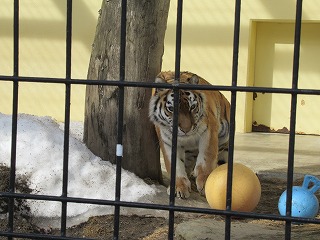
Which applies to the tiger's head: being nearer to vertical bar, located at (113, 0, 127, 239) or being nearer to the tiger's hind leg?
the tiger's hind leg

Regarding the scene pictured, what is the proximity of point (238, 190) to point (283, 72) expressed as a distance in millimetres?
5818

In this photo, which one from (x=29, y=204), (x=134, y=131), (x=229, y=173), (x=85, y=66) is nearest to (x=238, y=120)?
(x=85, y=66)

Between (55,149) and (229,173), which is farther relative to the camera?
(55,149)

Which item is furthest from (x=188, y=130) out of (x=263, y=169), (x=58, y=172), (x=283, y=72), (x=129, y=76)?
(x=283, y=72)

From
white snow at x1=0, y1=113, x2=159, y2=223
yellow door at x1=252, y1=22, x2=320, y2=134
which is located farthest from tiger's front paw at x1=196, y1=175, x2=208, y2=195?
yellow door at x1=252, y1=22, x2=320, y2=134

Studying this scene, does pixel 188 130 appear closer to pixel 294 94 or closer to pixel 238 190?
pixel 238 190

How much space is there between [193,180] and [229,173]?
288 centimetres

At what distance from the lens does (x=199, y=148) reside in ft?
16.1

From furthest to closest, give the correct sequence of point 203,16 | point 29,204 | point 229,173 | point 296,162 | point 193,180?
1. point 203,16
2. point 296,162
3. point 193,180
4. point 29,204
5. point 229,173

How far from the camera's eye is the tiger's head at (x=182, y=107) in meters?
4.77

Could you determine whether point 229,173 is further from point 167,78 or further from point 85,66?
point 85,66

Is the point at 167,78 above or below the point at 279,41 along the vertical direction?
below

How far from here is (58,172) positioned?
4430mm

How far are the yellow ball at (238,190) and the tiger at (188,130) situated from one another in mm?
433
